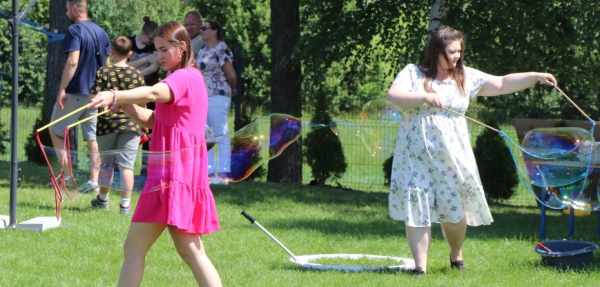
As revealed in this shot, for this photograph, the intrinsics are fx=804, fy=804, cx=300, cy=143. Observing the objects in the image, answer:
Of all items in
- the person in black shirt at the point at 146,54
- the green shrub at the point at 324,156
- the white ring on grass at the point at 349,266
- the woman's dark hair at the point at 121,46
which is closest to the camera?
the white ring on grass at the point at 349,266

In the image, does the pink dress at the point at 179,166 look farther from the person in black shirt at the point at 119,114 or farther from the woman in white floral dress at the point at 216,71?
the woman in white floral dress at the point at 216,71

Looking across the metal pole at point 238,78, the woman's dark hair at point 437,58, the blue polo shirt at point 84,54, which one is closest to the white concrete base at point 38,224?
the blue polo shirt at point 84,54

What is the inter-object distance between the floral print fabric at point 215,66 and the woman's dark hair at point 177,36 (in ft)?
18.7

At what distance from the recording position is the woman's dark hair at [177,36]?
4062 millimetres

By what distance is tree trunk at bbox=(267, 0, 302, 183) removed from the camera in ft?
38.8

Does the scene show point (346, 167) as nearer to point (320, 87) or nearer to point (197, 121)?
point (320, 87)

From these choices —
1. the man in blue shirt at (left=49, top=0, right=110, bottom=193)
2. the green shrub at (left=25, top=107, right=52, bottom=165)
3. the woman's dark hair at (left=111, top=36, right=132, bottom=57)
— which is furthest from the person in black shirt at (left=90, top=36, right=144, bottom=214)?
the green shrub at (left=25, top=107, right=52, bottom=165)

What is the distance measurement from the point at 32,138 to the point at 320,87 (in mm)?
4932

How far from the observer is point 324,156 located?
11.7 meters

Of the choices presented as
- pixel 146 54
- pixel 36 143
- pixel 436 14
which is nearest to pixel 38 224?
pixel 146 54

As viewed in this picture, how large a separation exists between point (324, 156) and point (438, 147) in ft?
20.8

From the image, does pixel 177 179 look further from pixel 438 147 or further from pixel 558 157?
pixel 558 157

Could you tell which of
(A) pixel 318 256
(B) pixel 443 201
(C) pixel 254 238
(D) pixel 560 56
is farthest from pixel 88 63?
(D) pixel 560 56

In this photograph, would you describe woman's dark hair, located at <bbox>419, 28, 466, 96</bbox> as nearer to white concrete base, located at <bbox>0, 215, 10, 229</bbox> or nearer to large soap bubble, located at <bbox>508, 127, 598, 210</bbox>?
large soap bubble, located at <bbox>508, 127, 598, 210</bbox>
